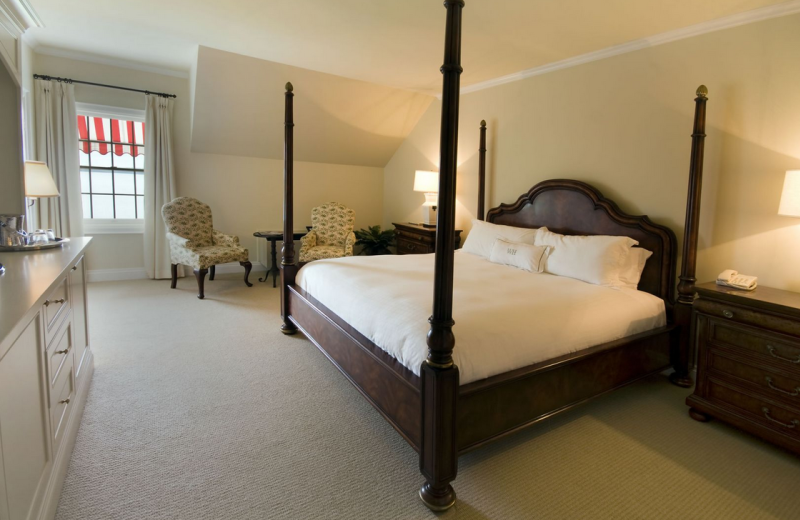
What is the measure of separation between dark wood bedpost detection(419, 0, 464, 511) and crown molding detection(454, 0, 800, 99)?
2368 mm

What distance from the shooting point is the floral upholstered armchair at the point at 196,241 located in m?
4.67

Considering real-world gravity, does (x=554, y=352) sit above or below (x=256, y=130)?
below

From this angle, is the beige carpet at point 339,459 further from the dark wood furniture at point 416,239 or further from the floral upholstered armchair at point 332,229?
the floral upholstered armchair at point 332,229

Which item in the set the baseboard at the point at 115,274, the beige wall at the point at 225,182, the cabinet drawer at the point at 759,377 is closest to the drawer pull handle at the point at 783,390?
the cabinet drawer at the point at 759,377

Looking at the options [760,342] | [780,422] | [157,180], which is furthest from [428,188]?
[780,422]

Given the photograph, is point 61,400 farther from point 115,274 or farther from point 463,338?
point 115,274

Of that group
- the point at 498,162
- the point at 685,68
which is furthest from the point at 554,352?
the point at 498,162

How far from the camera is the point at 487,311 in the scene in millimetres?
2111

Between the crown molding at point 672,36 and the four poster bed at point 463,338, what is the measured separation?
0.51 m

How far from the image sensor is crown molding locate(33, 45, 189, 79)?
4.53m

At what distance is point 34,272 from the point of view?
1780 mm

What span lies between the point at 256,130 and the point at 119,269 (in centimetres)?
243

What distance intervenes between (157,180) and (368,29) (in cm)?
341

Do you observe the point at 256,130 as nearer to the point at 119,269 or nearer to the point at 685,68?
the point at 119,269
